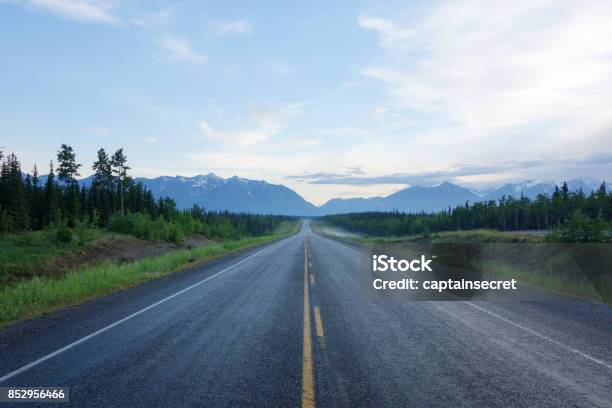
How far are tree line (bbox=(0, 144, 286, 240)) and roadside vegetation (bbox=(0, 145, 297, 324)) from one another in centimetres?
12

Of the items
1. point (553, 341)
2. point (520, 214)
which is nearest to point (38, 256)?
point (553, 341)

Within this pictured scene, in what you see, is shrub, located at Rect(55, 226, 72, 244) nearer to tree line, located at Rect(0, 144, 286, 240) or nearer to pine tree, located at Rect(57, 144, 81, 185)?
tree line, located at Rect(0, 144, 286, 240)

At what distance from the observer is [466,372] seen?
230 inches

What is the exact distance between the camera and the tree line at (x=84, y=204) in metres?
49.0

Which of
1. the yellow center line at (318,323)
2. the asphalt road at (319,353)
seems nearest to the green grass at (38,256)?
the asphalt road at (319,353)

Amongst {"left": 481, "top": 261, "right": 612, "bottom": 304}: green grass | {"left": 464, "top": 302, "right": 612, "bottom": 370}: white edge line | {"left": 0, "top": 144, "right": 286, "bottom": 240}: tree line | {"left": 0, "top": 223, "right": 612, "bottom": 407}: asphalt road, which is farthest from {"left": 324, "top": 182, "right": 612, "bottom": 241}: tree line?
{"left": 0, "top": 223, "right": 612, "bottom": 407}: asphalt road

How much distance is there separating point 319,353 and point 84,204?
6755 centimetres

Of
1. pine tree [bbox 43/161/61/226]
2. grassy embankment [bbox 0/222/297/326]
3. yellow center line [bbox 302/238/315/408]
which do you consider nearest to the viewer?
yellow center line [bbox 302/238/315/408]

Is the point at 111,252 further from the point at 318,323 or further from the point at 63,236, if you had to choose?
the point at 318,323

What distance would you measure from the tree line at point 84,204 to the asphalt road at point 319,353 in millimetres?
29084

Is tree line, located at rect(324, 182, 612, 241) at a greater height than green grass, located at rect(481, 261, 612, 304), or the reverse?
tree line, located at rect(324, 182, 612, 241)

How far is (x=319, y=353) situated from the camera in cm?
674

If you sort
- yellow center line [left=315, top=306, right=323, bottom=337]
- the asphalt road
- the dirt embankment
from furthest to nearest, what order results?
the dirt embankment, yellow center line [left=315, top=306, right=323, bottom=337], the asphalt road

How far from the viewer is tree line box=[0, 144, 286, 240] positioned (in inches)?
1930
